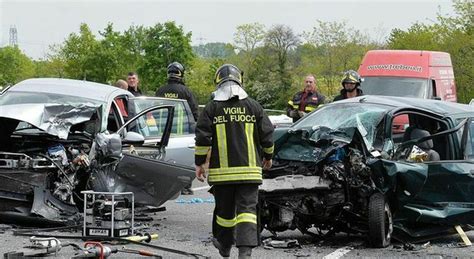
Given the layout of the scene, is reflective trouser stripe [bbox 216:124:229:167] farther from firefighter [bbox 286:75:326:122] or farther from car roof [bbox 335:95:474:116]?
firefighter [bbox 286:75:326:122]

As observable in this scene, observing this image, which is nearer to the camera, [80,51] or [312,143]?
[312,143]

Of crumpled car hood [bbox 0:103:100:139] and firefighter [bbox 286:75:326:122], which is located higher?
firefighter [bbox 286:75:326:122]

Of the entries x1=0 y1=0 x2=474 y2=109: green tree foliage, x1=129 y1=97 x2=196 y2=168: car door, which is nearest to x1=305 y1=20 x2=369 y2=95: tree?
x1=0 y1=0 x2=474 y2=109: green tree foliage

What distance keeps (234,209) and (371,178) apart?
6.06 ft

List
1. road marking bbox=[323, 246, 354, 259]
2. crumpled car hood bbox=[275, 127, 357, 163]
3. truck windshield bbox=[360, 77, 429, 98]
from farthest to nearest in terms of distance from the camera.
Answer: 1. truck windshield bbox=[360, 77, 429, 98]
2. crumpled car hood bbox=[275, 127, 357, 163]
3. road marking bbox=[323, 246, 354, 259]

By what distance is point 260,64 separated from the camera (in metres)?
50.9

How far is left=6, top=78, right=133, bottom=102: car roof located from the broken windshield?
2.27 meters

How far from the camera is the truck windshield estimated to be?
19.0 m

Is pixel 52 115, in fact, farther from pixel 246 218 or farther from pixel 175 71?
pixel 175 71

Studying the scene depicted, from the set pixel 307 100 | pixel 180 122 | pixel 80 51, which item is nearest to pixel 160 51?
pixel 80 51

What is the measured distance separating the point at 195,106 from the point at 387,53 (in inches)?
282

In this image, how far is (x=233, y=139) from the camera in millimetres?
7539

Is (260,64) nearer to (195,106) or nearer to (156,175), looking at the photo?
(195,106)

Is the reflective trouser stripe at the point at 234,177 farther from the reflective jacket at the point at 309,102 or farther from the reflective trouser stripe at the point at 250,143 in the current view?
the reflective jacket at the point at 309,102
